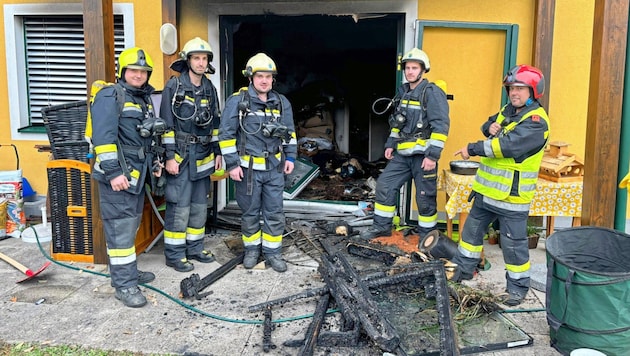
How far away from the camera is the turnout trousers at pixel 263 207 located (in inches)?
209

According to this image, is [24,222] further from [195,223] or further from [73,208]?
[195,223]

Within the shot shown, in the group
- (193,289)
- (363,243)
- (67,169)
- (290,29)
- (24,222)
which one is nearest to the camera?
(193,289)

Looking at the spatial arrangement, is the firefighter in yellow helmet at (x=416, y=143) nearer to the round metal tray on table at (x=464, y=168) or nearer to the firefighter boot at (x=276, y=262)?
the round metal tray on table at (x=464, y=168)

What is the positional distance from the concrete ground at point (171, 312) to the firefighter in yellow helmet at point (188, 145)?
410 millimetres

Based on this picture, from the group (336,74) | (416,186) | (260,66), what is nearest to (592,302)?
(416,186)

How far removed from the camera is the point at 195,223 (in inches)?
219

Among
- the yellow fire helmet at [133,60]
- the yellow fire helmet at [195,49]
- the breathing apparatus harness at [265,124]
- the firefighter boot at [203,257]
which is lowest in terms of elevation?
the firefighter boot at [203,257]

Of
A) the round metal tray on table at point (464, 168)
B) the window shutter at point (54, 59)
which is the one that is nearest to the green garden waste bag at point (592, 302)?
the round metal tray on table at point (464, 168)

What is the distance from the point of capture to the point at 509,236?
15.0 feet

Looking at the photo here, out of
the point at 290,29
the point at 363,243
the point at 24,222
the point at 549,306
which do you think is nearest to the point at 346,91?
the point at 290,29

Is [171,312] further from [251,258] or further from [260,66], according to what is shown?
[260,66]

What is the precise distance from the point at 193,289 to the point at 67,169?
1954 millimetres

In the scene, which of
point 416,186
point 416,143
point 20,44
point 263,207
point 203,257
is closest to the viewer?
point 263,207

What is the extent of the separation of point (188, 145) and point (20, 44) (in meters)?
3.81
